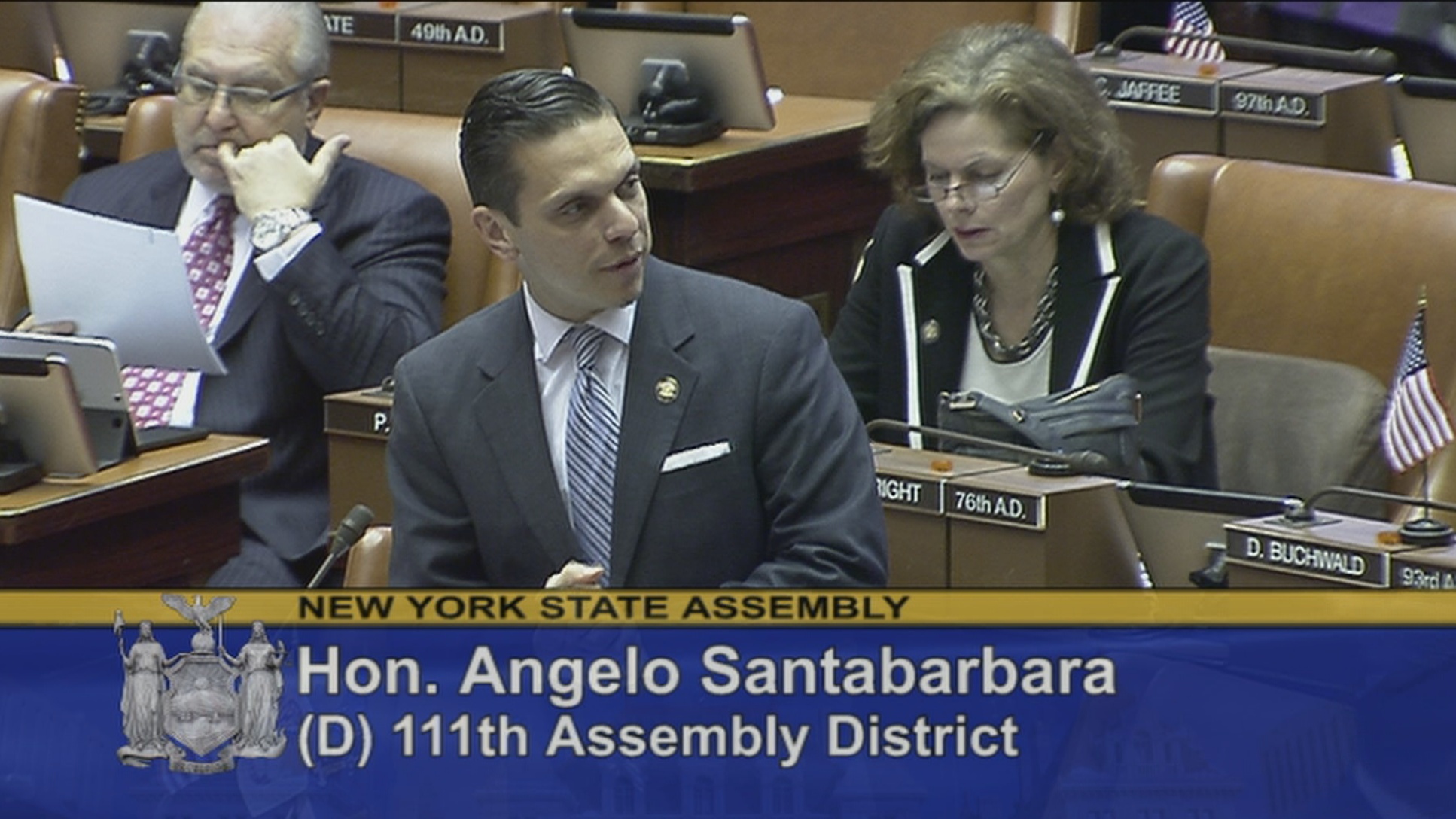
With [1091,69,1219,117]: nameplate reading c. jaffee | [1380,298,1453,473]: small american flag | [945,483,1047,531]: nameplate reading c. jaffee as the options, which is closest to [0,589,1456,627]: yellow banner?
[945,483,1047,531]: nameplate reading c. jaffee

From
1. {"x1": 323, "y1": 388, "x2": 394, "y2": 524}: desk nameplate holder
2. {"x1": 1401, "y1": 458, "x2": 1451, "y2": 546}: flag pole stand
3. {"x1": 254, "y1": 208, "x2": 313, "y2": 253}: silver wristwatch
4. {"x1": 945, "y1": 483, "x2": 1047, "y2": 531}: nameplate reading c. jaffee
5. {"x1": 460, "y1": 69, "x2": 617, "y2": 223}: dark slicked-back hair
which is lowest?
{"x1": 323, "y1": 388, "x2": 394, "y2": 524}: desk nameplate holder

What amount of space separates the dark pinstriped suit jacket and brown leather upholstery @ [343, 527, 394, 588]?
0.61 m

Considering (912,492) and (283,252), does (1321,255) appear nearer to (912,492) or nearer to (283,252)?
(912,492)

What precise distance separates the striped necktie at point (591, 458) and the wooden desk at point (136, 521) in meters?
0.54

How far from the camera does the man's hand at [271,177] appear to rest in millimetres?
2654

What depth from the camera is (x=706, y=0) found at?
402cm

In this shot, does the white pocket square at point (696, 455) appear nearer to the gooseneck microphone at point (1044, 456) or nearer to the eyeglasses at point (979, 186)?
the gooseneck microphone at point (1044, 456)

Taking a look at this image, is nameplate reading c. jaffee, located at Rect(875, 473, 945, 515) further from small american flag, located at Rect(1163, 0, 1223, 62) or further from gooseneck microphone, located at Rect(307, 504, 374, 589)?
small american flag, located at Rect(1163, 0, 1223, 62)

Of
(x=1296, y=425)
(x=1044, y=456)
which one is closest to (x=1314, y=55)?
(x=1296, y=425)

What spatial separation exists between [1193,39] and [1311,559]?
4.85ft

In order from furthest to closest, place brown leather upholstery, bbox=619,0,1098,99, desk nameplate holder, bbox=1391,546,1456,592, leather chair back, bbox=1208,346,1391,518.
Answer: brown leather upholstery, bbox=619,0,1098,99, leather chair back, bbox=1208,346,1391,518, desk nameplate holder, bbox=1391,546,1456,592

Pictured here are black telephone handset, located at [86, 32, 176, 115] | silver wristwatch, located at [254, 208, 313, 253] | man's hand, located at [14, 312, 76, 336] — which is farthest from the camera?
black telephone handset, located at [86, 32, 176, 115]

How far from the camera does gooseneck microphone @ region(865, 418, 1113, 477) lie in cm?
204

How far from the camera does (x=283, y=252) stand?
262 cm
